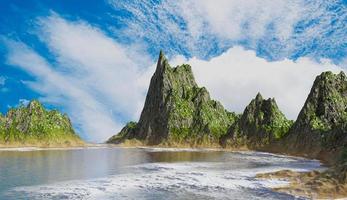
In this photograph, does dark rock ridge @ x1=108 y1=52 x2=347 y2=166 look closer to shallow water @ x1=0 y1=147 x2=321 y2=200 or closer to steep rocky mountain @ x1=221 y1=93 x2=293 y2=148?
steep rocky mountain @ x1=221 y1=93 x2=293 y2=148

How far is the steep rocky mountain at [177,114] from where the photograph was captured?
14300cm

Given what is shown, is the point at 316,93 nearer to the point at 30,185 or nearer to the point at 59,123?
A: the point at 59,123

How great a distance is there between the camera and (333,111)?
110188mm

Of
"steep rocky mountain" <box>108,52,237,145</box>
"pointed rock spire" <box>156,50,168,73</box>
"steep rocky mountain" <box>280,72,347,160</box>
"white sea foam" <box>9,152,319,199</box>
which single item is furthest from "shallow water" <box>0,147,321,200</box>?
"pointed rock spire" <box>156,50,168,73</box>

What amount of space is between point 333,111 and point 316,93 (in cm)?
687

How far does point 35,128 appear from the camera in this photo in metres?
137

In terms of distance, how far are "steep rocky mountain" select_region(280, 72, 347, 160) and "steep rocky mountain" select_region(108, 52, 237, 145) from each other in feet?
108

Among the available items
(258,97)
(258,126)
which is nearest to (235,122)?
(258,97)

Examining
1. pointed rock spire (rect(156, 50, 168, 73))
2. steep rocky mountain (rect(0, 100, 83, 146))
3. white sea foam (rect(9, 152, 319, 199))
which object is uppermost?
Answer: pointed rock spire (rect(156, 50, 168, 73))

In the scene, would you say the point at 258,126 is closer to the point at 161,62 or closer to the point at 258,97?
the point at 258,97

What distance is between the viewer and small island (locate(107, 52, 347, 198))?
104 meters

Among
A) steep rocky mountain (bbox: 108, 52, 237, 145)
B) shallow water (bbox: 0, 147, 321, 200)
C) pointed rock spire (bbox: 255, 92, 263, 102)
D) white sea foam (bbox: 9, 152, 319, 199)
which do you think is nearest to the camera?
white sea foam (bbox: 9, 152, 319, 199)

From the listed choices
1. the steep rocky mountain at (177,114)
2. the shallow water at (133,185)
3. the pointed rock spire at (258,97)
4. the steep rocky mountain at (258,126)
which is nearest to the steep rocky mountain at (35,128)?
the steep rocky mountain at (177,114)

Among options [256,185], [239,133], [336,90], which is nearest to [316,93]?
[336,90]
